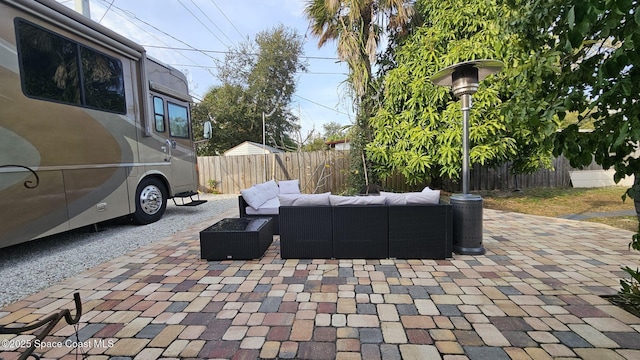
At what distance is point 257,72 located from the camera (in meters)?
19.0

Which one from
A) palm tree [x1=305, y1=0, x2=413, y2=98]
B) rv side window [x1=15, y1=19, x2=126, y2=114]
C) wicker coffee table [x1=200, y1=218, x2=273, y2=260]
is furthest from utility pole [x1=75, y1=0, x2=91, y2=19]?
wicker coffee table [x1=200, y1=218, x2=273, y2=260]

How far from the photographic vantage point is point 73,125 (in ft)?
12.6

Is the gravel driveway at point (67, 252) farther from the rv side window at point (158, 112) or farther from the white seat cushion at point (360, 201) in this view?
the white seat cushion at point (360, 201)

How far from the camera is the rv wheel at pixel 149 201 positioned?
5160 mm

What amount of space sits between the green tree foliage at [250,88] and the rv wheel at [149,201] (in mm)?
13269

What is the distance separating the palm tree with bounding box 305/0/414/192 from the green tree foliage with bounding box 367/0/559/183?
434 mm

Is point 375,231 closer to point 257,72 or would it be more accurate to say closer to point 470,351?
point 470,351

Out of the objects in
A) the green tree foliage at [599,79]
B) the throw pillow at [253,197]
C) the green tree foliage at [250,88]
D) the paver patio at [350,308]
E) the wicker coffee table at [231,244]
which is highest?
the green tree foliage at [250,88]

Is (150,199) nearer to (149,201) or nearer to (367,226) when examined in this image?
(149,201)

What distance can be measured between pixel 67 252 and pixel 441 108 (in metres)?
7.55

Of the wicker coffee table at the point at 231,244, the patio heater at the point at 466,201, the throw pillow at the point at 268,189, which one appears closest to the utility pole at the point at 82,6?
the throw pillow at the point at 268,189

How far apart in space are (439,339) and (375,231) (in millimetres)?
1483

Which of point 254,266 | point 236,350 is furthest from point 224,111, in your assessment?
point 236,350

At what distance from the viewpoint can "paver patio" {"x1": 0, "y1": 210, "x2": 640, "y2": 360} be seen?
1800 mm
